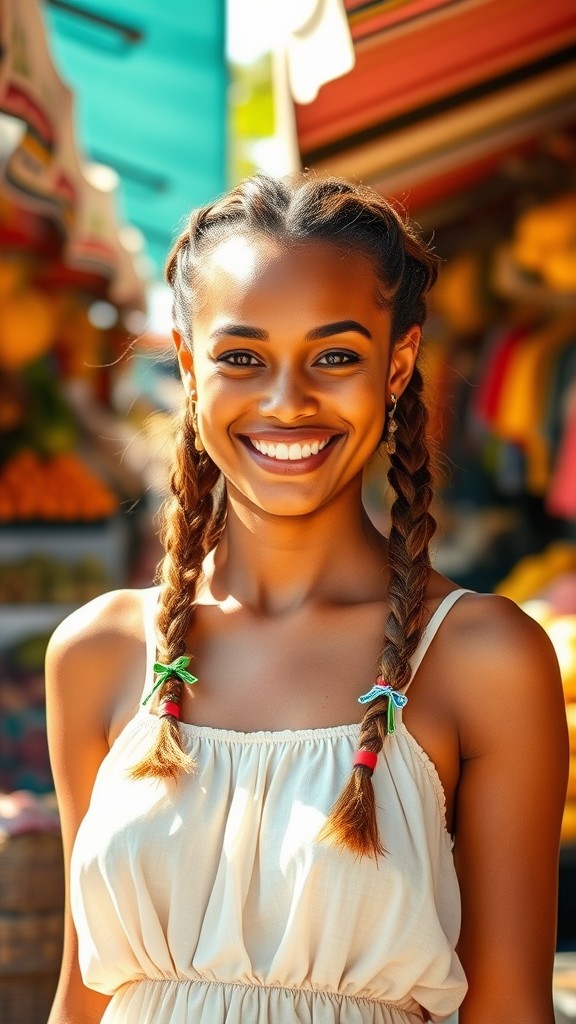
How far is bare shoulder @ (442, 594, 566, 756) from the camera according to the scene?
69.4 inches

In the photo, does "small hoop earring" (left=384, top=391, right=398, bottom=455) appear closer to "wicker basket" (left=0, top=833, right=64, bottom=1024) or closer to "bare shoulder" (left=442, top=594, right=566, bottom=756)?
"bare shoulder" (left=442, top=594, right=566, bottom=756)

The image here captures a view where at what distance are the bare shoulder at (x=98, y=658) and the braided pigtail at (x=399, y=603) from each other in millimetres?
401

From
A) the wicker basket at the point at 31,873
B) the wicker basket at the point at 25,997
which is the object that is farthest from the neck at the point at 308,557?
the wicker basket at the point at 25,997

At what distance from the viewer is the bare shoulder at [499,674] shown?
69.4 inches

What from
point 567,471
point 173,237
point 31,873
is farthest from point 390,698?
point 567,471

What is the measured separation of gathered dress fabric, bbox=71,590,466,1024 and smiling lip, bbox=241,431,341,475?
27cm

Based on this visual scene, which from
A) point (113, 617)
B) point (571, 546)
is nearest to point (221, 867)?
point (113, 617)

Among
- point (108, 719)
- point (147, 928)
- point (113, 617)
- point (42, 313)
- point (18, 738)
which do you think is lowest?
point (18, 738)

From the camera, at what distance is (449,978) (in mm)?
1767

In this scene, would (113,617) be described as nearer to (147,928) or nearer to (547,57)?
(147,928)

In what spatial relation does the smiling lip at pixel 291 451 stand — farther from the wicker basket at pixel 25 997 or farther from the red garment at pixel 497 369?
the red garment at pixel 497 369

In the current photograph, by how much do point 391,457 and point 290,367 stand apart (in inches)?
11.1

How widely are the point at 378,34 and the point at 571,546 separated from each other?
3.54 metres

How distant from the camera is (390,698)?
1802mm
